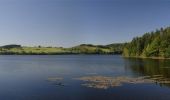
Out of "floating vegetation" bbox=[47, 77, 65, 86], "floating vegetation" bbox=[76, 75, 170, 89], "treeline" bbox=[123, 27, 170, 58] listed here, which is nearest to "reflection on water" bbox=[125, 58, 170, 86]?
"floating vegetation" bbox=[76, 75, 170, 89]

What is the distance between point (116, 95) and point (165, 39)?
119m

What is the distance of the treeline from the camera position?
145 m

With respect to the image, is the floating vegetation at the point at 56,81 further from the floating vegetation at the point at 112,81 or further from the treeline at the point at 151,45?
the treeline at the point at 151,45

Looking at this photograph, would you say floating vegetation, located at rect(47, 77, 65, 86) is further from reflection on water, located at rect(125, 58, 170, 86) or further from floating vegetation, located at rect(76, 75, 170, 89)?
reflection on water, located at rect(125, 58, 170, 86)

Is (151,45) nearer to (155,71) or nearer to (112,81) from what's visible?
(155,71)

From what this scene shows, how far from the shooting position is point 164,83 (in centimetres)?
4559

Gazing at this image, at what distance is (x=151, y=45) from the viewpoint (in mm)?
157000

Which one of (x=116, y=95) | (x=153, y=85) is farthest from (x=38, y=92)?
(x=153, y=85)

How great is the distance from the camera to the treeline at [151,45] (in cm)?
14538

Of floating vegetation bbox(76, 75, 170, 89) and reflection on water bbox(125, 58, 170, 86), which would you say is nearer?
floating vegetation bbox(76, 75, 170, 89)

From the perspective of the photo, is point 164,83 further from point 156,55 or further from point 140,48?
point 140,48

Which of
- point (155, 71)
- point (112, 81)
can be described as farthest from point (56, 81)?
point (155, 71)

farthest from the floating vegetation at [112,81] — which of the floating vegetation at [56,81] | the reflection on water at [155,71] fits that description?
the floating vegetation at [56,81]

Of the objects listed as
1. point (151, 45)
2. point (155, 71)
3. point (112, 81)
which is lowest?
point (112, 81)
